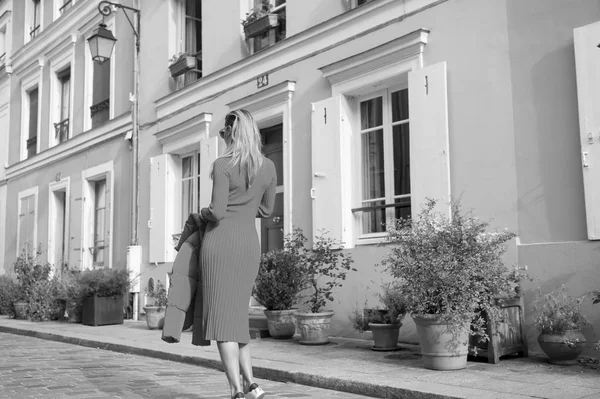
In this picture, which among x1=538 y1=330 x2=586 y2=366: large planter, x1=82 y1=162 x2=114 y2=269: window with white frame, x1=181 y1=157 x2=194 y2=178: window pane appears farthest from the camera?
x1=82 y1=162 x2=114 y2=269: window with white frame

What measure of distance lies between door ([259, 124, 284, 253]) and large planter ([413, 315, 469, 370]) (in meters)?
4.26

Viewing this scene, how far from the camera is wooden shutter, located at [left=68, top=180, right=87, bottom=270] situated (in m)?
14.3

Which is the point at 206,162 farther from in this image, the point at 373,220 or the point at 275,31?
the point at 373,220

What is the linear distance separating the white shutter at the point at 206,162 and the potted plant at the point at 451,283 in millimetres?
5130

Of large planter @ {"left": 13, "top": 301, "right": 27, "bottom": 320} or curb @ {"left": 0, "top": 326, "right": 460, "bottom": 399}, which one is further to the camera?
large planter @ {"left": 13, "top": 301, "right": 27, "bottom": 320}

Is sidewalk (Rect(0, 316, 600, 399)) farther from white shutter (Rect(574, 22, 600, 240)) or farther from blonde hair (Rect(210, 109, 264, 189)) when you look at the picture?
blonde hair (Rect(210, 109, 264, 189))

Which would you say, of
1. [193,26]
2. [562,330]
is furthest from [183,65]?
[562,330]

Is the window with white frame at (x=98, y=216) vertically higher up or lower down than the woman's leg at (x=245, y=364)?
higher up

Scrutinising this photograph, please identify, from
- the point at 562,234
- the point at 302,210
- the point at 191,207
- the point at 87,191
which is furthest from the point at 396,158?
the point at 87,191

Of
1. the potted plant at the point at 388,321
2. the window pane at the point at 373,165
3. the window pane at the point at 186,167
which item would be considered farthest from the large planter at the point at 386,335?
the window pane at the point at 186,167

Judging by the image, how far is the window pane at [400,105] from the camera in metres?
7.93

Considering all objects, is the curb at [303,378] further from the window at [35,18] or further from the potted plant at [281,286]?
the window at [35,18]

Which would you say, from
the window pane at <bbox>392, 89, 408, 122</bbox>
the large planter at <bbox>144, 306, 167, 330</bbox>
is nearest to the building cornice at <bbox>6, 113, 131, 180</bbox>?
the large planter at <bbox>144, 306, 167, 330</bbox>

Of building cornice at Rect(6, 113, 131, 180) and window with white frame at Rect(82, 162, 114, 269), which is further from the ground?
building cornice at Rect(6, 113, 131, 180)
